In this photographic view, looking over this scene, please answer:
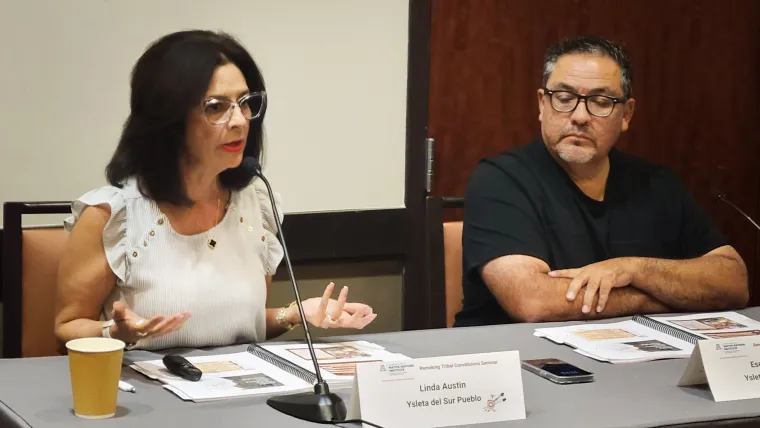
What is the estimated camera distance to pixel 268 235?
2.34 meters

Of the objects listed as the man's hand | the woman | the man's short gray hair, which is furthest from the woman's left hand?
the man's short gray hair

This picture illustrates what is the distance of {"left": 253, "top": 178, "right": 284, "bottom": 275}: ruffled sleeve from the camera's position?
232cm

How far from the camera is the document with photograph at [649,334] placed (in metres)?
1.99

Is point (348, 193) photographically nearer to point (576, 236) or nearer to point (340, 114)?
point (340, 114)

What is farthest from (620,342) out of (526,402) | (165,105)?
(165,105)

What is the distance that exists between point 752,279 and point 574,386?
244 centimetres

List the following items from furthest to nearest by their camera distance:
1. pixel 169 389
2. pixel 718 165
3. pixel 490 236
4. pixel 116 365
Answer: pixel 718 165 < pixel 490 236 < pixel 169 389 < pixel 116 365

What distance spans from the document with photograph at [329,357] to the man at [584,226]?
52 cm

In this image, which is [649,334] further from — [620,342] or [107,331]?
[107,331]

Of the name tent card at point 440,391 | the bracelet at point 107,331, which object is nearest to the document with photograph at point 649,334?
the name tent card at point 440,391

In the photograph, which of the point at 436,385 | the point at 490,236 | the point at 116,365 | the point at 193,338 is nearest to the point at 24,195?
the point at 193,338

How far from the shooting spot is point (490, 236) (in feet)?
8.17

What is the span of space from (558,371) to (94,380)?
791 millimetres

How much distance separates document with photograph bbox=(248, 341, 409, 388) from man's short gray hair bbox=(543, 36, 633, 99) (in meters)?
1.08
